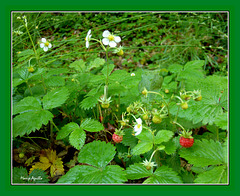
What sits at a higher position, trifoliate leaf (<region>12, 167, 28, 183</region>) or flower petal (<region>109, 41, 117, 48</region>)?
flower petal (<region>109, 41, 117, 48</region>)

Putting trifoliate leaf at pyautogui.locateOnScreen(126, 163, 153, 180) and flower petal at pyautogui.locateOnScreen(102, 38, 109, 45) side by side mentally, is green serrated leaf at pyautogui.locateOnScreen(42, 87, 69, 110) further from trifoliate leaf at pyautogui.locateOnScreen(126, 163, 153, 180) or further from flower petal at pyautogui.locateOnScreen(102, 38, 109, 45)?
trifoliate leaf at pyautogui.locateOnScreen(126, 163, 153, 180)

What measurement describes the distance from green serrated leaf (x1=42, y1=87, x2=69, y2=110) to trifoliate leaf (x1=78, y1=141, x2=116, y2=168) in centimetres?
33

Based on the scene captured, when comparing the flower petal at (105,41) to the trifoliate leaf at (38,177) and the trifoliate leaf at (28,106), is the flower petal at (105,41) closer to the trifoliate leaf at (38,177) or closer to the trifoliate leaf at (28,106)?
the trifoliate leaf at (28,106)

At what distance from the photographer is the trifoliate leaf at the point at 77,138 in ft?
3.38

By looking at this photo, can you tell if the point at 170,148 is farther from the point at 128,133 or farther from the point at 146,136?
the point at 128,133

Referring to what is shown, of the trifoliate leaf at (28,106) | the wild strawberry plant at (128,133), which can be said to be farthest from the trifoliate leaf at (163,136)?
A: the trifoliate leaf at (28,106)

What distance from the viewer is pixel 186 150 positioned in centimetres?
93

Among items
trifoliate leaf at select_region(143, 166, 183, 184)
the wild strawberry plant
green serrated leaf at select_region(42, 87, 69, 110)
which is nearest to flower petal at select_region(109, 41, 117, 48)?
the wild strawberry plant

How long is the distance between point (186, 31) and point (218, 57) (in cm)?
63

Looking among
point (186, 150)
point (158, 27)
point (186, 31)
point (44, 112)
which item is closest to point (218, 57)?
point (186, 31)

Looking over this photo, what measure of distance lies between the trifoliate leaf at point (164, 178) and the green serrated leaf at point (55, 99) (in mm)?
660

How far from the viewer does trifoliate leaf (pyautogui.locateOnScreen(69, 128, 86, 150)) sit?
3.38 ft

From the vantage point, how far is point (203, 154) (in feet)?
2.94

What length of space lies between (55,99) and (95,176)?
557 mm
